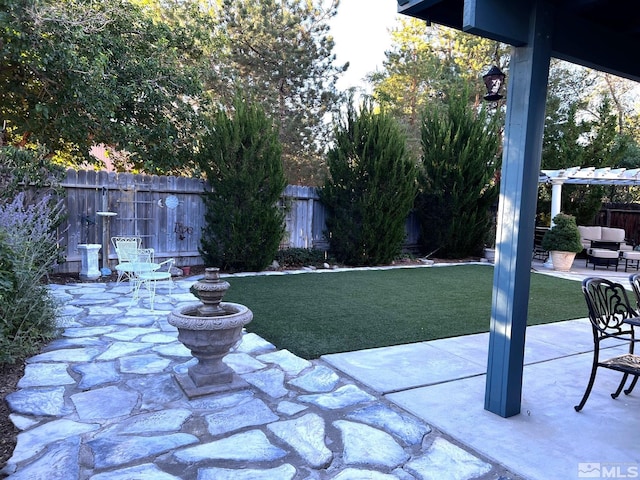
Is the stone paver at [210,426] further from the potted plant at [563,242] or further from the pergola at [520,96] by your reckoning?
the potted plant at [563,242]

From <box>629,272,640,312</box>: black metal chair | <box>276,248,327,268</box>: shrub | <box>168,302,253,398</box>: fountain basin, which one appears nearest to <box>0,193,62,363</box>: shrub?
<box>168,302,253,398</box>: fountain basin

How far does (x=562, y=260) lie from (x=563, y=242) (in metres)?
0.41

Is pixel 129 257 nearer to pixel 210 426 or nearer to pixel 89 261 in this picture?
pixel 89 261

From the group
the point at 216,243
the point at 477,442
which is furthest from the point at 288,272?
the point at 477,442

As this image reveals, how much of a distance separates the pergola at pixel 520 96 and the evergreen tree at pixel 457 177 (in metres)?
7.49

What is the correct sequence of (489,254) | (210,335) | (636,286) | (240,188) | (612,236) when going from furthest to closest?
(489,254) < (612,236) < (240,188) < (636,286) < (210,335)

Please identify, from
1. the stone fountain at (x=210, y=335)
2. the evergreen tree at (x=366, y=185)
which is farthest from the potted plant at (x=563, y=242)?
the stone fountain at (x=210, y=335)

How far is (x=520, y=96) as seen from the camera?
8.05 feet

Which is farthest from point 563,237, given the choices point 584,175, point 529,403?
point 529,403

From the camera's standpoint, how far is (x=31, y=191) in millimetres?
6344

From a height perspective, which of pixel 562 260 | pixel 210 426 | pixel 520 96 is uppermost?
pixel 520 96

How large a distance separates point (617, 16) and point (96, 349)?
4.48 m

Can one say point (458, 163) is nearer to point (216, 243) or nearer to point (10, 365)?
point (216, 243)

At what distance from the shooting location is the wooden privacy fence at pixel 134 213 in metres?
6.86
